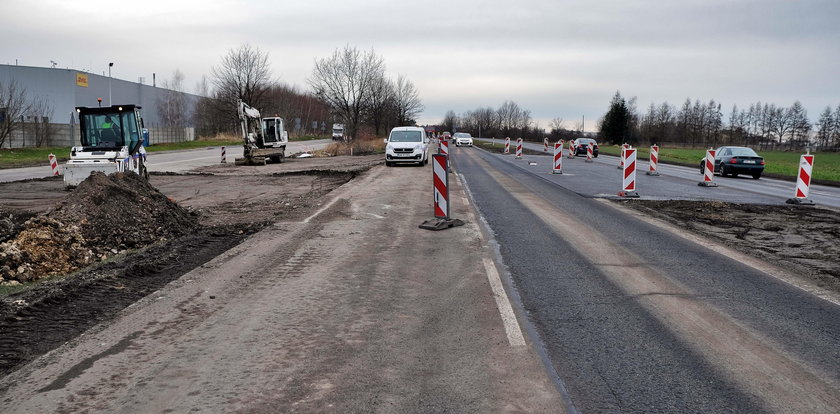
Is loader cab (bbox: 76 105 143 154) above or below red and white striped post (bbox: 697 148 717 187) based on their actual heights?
above

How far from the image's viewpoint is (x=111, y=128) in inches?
709

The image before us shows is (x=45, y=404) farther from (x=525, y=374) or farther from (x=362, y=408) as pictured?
(x=525, y=374)

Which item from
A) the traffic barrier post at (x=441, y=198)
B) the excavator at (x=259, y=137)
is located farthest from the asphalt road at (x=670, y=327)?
the excavator at (x=259, y=137)

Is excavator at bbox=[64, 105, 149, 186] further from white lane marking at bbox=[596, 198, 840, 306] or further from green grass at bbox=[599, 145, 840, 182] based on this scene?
green grass at bbox=[599, 145, 840, 182]

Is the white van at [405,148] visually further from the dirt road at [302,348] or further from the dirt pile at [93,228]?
the dirt road at [302,348]

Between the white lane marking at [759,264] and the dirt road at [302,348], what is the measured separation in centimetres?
353

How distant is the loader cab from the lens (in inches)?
707

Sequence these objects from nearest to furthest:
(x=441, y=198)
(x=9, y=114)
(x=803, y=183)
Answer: (x=441, y=198), (x=803, y=183), (x=9, y=114)

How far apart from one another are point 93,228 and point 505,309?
21.5ft

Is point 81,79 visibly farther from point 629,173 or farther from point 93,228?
point 93,228

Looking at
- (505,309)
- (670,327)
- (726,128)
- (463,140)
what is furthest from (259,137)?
(726,128)

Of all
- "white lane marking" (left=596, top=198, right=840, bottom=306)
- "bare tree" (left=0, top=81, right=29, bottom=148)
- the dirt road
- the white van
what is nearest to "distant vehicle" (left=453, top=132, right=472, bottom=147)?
the white van

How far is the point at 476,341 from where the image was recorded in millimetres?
4844

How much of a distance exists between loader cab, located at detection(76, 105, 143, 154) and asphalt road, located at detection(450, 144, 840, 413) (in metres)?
13.2
